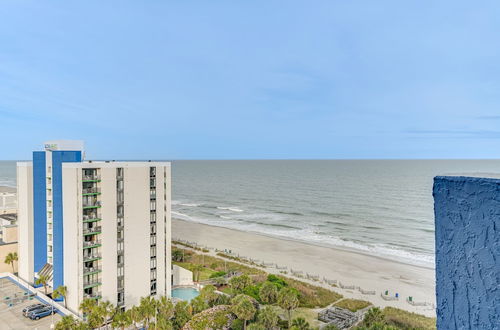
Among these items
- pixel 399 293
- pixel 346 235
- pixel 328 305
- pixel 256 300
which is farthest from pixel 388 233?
pixel 256 300

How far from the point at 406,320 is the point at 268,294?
30.7ft

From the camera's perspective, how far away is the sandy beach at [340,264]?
2891 cm

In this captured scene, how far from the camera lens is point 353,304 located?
24969mm

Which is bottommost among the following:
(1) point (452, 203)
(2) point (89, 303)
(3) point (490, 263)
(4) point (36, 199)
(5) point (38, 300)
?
(5) point (38, 300)

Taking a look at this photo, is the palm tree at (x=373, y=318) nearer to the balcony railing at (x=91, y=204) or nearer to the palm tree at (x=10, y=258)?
the balcony railing at (x=91, y=204)

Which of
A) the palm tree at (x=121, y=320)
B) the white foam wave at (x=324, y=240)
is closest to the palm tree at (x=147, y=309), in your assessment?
the palm tree at (x=121, y=320)

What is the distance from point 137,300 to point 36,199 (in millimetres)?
11822

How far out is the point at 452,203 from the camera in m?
1.62

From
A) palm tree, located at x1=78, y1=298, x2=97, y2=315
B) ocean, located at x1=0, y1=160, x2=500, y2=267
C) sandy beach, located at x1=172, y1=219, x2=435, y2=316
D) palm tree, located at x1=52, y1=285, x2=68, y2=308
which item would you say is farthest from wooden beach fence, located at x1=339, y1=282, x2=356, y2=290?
palm tree, located at x1=52, y1=285, x2=68, y2=308

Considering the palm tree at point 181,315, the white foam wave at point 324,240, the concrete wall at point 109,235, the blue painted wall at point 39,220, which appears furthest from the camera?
the white foam wave at point 324,240

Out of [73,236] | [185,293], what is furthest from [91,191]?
[185,293]

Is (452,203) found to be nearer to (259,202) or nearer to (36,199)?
(36,199)

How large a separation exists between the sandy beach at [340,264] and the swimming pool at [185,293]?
400 inches

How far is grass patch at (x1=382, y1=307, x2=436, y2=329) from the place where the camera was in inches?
825
